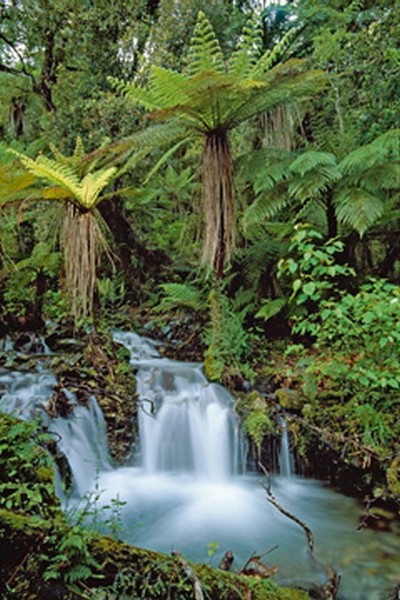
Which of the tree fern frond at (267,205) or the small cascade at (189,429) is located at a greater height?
the tree fern frond at (267,205)

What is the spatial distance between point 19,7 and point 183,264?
15.7 ft

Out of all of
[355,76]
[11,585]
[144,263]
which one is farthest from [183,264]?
[11,585]

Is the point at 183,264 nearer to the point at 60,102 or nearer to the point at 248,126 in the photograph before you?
the point at 248,126

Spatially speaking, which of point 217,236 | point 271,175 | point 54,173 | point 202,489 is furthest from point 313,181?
point 202,489

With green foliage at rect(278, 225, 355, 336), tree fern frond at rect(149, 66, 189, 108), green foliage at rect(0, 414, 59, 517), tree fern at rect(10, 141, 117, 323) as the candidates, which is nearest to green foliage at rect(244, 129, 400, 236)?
green foliage at rect(278, 225, 355, 336)

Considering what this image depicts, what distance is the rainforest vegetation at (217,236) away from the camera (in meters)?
3.14

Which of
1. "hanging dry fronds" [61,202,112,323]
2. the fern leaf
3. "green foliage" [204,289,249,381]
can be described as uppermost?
"hanging dry fronds" [61,202,112,323]

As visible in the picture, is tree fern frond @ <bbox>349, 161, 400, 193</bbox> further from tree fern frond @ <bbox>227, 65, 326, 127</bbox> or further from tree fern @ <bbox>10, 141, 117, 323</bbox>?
tree fern @ <bbox>10, 141, 117, 323</bbox>

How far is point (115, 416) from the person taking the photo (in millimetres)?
4062

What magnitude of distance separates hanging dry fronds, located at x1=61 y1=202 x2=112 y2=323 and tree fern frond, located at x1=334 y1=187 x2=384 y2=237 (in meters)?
2.41

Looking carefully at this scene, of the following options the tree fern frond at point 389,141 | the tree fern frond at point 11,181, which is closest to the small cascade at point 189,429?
the tree fern frond at point 11,181

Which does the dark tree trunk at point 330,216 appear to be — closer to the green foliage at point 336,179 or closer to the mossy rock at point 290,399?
the green foliage at point 336,179

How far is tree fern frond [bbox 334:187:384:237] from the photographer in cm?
391

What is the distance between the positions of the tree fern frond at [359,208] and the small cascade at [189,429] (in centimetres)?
214
